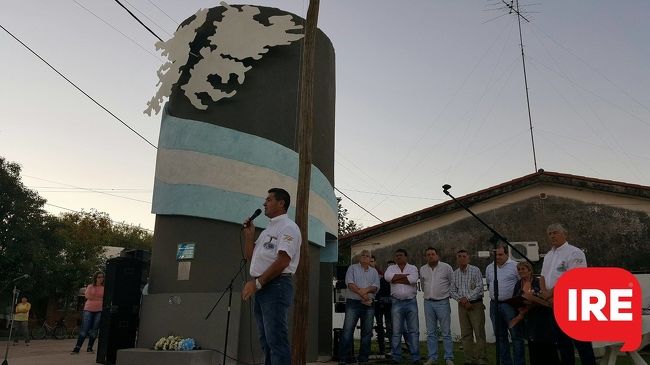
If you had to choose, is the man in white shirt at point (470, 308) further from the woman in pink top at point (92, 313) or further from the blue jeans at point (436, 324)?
the woman in pink top at point (92, 313)

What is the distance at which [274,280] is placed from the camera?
4.33 metres

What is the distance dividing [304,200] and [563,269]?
9.83ft

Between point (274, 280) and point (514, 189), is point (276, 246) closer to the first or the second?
point (274, 280)

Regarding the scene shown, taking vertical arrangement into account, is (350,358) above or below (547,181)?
below

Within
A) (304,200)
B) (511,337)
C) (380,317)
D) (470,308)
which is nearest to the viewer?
(304,200)

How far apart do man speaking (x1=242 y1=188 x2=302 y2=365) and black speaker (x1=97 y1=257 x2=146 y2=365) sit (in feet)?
15.4

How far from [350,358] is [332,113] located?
4.95m

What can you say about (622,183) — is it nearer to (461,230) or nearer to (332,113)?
(461,230)

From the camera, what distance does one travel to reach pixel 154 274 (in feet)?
28.7

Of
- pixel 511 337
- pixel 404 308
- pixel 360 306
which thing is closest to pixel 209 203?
pixel 360 306

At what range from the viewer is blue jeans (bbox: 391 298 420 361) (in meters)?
8.01

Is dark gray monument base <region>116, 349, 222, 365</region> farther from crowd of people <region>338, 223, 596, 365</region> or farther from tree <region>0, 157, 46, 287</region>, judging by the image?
tree <region>0, 157, 46, 287</region>

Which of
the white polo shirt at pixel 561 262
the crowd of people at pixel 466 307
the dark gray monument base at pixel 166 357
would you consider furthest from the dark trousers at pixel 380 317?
the white polo shirt at pixel 561 262

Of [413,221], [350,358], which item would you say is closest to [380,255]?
[413,221]
